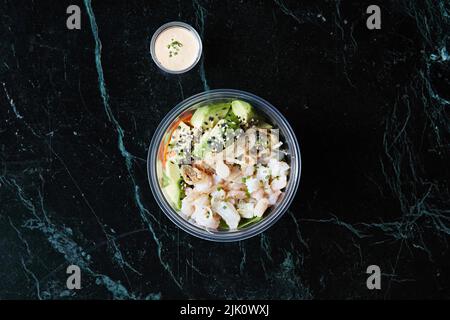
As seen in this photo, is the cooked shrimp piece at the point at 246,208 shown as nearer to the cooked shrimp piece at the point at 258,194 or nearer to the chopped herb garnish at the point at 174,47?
the cooked shrimp piece at the point at 258,194

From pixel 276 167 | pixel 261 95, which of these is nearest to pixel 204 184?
pixel 276 167

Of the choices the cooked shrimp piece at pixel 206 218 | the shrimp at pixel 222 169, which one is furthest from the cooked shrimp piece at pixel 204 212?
the shrimp at pixel 222 169

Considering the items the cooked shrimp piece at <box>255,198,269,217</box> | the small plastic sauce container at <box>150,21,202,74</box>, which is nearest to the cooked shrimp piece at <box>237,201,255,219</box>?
the cooked shrimp piece at <box>255,198,269,217</box>

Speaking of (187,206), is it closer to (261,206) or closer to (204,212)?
(204,212)

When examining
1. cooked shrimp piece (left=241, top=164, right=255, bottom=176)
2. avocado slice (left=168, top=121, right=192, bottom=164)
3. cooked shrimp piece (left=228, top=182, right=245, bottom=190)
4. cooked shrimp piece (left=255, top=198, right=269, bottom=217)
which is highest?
avocado slice (left=168, top=121, right=192, bottom=164)

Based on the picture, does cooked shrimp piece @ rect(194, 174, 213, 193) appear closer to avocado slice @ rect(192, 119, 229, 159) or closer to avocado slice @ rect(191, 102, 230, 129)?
avocado slice @ rect(192, 119, 229, 159)

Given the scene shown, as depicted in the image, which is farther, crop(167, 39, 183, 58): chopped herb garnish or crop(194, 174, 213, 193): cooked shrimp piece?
crop(167, 39, 183, 58): chopped herb garnish
